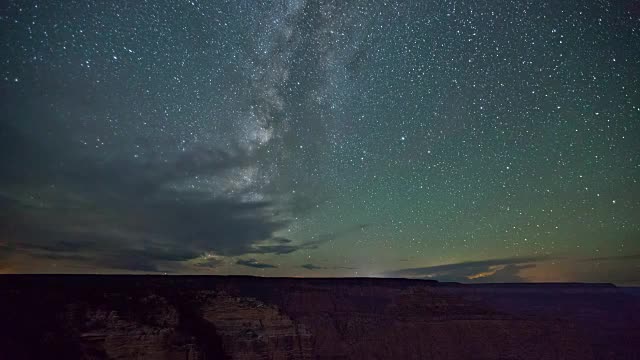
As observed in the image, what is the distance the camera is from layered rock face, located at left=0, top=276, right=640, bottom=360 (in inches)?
869

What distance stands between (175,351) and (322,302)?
15202 mm

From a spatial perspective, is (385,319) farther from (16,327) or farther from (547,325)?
(16,327)

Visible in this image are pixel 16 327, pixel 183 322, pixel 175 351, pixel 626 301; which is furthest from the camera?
pixel 626 301

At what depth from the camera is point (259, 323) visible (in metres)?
27.7

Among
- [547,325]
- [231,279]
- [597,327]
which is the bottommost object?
[597,327]

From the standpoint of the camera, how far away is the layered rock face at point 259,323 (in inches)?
869

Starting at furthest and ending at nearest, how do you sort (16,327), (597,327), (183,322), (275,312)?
(597,327) → (275,312) → (183,322) → (16,327)

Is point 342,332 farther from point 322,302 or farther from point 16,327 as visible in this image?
Answer: point 16,327

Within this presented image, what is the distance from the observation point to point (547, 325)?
137 ft

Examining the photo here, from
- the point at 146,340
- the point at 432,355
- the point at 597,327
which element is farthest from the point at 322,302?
the point at 597,327

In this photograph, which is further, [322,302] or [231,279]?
[231,279]

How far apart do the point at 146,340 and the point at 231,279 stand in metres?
17.8

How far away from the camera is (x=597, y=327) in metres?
63.5

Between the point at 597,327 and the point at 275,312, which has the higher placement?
the point at 275,312
